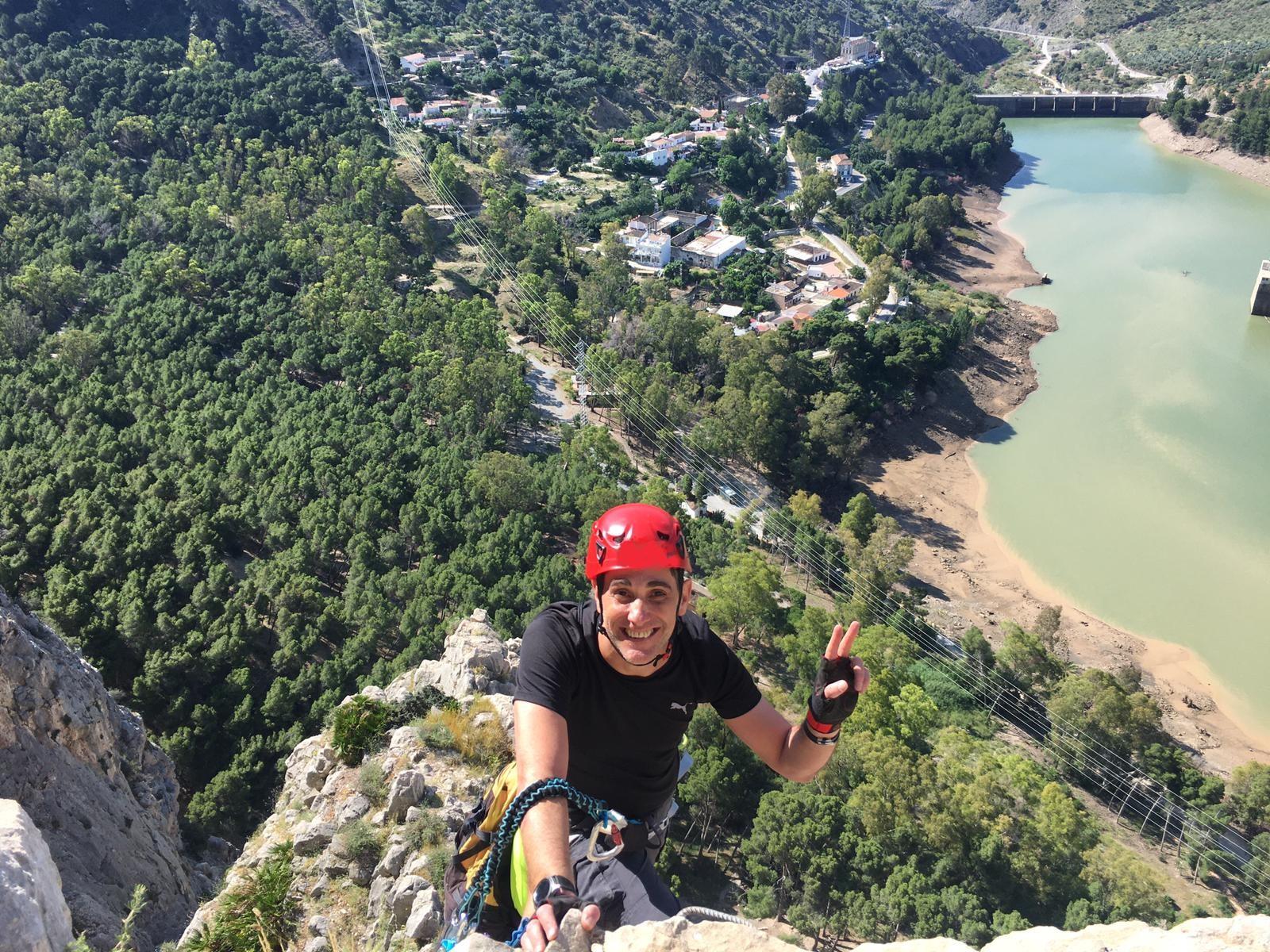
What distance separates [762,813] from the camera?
56.0 ft

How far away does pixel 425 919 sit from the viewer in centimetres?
736

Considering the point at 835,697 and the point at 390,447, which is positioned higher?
the point at 835,697

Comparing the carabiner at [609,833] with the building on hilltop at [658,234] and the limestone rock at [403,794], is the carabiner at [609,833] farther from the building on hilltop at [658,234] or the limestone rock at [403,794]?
the building on hilltop at [658,234]

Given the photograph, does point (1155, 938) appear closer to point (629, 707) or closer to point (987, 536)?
point (629, 707)

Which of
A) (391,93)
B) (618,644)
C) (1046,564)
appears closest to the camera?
(618,644)

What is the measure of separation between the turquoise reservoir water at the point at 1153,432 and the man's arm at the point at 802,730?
27.1m

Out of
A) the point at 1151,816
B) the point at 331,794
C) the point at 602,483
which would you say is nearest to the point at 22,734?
Result: the point at 331,794

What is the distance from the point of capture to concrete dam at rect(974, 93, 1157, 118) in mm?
79938

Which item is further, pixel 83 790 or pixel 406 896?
pixel 83 790

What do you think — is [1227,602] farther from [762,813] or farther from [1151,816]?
[762,813]

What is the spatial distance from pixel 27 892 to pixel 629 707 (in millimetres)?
3919

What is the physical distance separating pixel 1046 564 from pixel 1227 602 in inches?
220

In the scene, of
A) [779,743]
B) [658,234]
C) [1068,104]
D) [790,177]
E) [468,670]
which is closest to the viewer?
[779,743]

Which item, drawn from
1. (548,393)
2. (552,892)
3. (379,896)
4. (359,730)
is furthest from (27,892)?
(548,393)
